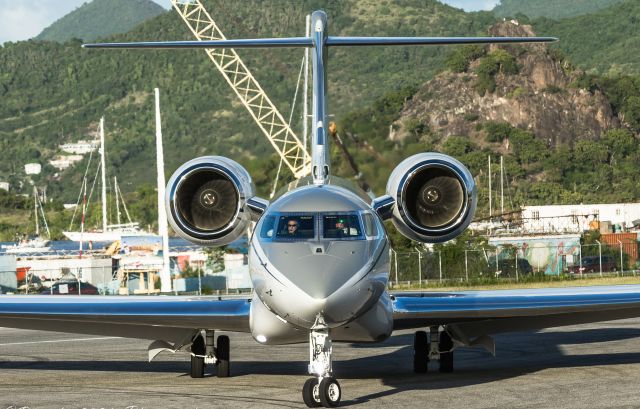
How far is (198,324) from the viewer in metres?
15.6

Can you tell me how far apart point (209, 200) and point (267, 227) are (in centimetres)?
286

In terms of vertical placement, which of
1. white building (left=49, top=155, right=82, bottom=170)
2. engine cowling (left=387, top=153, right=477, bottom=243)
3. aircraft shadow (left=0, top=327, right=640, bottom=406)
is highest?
white building (left=49, top=155, right=82, bottom=170)

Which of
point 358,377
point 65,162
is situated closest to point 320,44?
point 358,377

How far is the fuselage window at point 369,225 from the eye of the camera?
13789mm

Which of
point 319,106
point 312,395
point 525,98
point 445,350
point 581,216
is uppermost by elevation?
point 525,98

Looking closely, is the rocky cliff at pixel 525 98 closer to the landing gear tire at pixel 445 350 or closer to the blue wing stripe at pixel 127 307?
the landing gear tire at pixel 445 350

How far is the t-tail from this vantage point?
16.0 metres

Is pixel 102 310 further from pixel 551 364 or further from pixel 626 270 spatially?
pixel 626 270

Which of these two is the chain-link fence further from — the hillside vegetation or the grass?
the hillside vegetation

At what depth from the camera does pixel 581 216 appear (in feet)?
258

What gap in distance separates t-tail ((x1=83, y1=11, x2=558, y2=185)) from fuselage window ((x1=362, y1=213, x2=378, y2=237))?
181 cm

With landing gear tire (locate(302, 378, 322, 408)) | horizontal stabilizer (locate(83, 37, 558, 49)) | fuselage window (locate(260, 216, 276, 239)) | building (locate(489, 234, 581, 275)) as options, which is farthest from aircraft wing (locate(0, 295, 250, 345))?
building (locate(489, 234, 581, 275))

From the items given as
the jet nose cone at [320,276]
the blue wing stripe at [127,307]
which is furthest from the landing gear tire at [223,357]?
the jet nose cone at [320,276]

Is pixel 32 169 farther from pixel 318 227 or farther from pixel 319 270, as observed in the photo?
pixel 319 270
